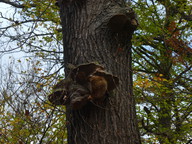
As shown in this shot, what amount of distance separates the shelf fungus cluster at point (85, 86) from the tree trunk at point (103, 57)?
0.40 ft

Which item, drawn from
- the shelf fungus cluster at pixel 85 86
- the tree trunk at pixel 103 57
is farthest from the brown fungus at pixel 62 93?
the tree trunk at pixel 103 57

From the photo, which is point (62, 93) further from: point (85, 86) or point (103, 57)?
point (103, 57)

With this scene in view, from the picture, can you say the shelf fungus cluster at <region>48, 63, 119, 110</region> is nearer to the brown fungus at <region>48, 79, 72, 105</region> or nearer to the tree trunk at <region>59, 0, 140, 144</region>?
the brown fungus at <region>48, 79, 72, 105</region>

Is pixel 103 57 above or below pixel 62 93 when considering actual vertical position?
above

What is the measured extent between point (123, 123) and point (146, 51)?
282 inches

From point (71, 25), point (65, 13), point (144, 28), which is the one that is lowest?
point (71, 25)

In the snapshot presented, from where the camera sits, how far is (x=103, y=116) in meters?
2.19

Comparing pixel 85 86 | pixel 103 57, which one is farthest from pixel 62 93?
pixel 103 57

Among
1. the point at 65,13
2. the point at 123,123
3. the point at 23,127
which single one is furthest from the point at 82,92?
the point at 23,127

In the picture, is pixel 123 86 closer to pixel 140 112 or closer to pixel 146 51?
pixel 140 112

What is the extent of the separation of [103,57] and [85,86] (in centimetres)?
44

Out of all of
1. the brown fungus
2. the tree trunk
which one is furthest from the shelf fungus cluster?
the tree trunk

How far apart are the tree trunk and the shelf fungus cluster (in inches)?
4.8

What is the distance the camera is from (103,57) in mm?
2461
